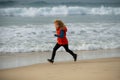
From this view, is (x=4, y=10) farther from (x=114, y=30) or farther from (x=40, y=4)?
(x=114, y=30)

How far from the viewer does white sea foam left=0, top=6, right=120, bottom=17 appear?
563 inches

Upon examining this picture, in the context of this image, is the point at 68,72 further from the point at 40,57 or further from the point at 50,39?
the point at 50,39

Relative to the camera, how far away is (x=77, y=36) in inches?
318

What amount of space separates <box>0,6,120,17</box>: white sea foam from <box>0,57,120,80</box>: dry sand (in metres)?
9.50

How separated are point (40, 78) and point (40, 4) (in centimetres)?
1307

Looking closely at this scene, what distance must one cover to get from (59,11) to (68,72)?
11143mm

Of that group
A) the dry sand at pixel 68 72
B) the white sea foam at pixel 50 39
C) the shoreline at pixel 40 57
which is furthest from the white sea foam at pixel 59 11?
the dry sand at pixel 68 72

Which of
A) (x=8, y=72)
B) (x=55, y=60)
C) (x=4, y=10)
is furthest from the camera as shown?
(x=4, y=10)

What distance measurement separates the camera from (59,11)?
50.1ft

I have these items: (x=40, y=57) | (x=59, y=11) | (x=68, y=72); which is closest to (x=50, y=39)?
(x=40, y=57)

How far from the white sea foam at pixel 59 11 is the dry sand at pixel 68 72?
31.2 feet

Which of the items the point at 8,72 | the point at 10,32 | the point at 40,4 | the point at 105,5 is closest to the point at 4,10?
the point at 40,4

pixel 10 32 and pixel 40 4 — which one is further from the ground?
pixel 40 4

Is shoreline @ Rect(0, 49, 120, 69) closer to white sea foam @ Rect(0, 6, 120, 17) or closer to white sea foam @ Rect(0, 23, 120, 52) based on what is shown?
white sea foam @ Rect(0, 23, 120, 52)
